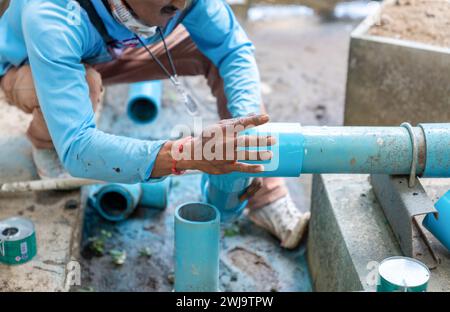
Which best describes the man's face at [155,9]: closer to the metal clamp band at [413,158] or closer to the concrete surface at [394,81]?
the metal clamp band at [413,158]

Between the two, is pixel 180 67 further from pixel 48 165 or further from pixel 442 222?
pixel 442 222

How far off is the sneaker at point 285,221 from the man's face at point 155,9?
1268 millimetres

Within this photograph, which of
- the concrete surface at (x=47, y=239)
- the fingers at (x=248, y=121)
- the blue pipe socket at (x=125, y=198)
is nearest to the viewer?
the fingers at (x=248, y=121)

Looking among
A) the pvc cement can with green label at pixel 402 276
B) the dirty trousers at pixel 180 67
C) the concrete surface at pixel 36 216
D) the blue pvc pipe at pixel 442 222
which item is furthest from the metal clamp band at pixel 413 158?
the concrete surface at pixel 36 216

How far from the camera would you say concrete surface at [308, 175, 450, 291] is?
8.46 ft

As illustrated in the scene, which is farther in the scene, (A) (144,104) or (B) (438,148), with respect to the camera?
(A) (144,104)

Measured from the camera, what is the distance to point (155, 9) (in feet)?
8.71

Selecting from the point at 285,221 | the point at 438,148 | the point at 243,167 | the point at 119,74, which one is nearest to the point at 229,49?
the point at 119,74

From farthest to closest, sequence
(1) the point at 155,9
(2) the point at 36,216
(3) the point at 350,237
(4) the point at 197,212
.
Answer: (2) the point at 36,216
(4) the point at 197,212
(3) the point at 350,237
(1) the point at 155,9

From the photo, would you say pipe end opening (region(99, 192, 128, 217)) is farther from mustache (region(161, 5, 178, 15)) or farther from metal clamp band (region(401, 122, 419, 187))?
metal clamp band (region(401, 122, 419, 187))

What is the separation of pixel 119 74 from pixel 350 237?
1.60m

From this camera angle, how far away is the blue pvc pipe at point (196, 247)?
2.83m

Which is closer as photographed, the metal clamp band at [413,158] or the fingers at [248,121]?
the fingers at [248,121]
